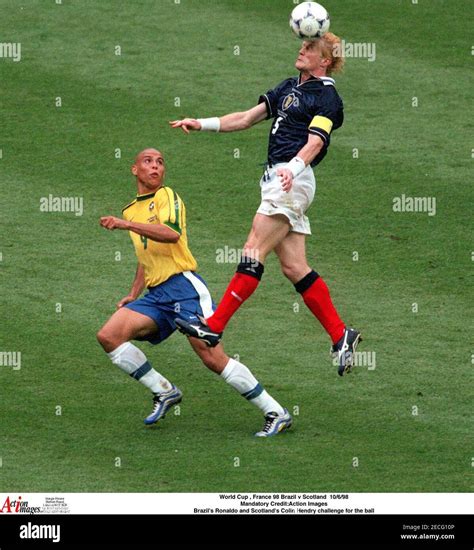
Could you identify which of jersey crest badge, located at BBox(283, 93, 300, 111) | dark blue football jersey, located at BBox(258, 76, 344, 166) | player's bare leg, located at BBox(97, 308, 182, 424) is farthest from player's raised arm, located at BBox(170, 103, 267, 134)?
player's bare leg, located at BBox(97, 308, 182, 424)

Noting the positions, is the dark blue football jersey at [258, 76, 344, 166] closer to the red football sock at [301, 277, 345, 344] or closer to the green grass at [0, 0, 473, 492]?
the red football sock at [301, 277, 345, 344]

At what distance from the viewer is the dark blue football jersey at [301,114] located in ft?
35.6

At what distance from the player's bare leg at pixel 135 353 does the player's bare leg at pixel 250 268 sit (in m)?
0.49

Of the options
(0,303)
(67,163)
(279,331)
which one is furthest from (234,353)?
(67,163)

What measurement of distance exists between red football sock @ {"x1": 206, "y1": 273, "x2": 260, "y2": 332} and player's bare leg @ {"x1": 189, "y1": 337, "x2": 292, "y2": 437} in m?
0.19

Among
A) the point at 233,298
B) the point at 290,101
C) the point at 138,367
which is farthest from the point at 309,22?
the point at 138,367

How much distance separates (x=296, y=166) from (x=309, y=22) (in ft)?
3.81

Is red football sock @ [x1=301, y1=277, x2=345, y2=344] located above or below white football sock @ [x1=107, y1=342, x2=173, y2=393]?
above

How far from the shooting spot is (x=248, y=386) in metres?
10.7

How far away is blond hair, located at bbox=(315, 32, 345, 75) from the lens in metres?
11.0

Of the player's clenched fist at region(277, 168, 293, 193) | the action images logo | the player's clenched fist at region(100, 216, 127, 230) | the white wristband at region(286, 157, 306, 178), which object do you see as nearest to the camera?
the action images logo

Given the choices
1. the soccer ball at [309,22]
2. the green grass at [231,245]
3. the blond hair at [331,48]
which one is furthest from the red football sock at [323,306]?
the soccer ball at [309,22]

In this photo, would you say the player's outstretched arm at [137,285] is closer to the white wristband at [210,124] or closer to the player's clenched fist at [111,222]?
the player's clenched fist at [111,222]

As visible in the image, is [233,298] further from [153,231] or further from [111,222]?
[111,222]
